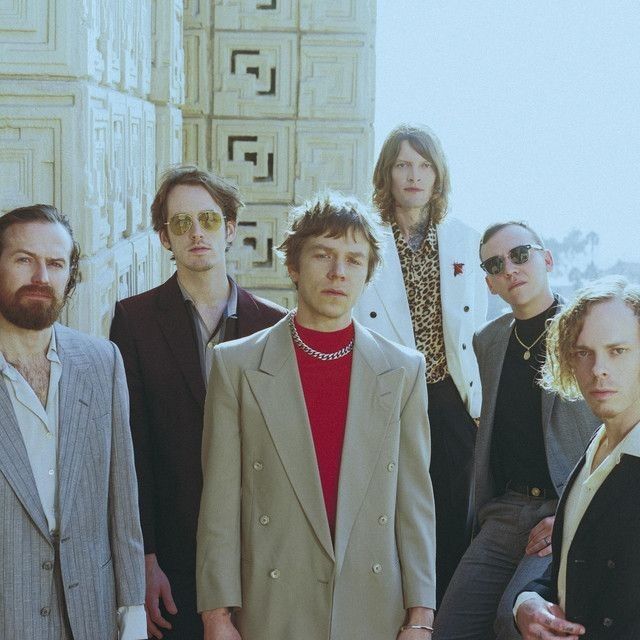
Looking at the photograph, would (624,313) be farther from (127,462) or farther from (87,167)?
(87,167)

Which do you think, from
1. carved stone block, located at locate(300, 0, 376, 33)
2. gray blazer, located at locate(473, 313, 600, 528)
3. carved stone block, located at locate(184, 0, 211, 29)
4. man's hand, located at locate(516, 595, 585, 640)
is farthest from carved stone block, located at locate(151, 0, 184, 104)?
man's hand, located at locate(516, 595, 585, 640)

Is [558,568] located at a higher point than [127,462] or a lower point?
lower

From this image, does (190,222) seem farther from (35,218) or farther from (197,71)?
(197,71)

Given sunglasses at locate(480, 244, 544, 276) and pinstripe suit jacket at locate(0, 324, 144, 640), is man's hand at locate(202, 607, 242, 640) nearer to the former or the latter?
pinstripe suit jacket at locate(0, 324, 144, 640)

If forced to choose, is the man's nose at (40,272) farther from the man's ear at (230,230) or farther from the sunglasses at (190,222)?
the man's ear at (230,230)

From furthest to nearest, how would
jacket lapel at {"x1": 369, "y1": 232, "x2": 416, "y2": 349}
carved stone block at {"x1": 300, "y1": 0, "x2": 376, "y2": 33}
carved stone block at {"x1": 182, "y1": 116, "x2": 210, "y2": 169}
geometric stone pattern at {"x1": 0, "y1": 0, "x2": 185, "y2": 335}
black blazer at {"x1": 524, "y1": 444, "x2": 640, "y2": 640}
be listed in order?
carved stone block at {"x1": 182, "y1": 116, "x2": 210, "y2": 169}
carved stone block at {"x1": 300, "y1": 0, "x2": 376, "y2": 33}
jacket lapel at {"x1": 369, "y1": 232, "x2": 416, "y2": 349}
geometric stone pattern at {"x1": 0, "y1": 0, "x2": 185, "y2": 335}
black blazer at {"x1": 524, "y1": 444, "x2": 640, "y2": 640}

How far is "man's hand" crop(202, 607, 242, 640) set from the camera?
8.61 feet

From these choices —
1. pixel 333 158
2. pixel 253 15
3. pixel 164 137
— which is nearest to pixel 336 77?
pixel 333 158

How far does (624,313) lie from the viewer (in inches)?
105

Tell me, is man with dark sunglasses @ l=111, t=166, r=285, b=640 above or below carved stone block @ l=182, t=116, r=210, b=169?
below

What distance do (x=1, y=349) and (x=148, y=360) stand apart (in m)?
0.74

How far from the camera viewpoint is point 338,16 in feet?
18.7

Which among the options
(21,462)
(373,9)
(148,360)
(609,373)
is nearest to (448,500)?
(148,360)

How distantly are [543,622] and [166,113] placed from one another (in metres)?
3.19
